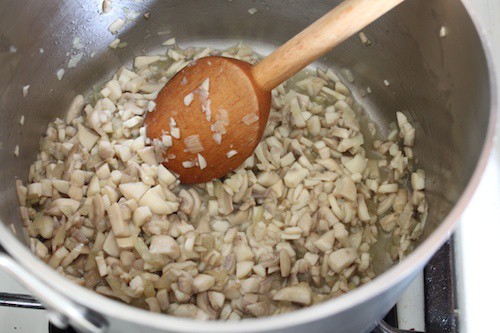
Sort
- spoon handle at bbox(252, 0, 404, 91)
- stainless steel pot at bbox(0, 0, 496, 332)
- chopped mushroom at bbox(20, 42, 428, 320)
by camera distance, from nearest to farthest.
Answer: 1. stainless steel pot at bbox(0, 0, 496, 332)
2. spoon handle at bbox(252, 0, 404, 91)
3. chopped mushroom at bbox(20, 42, 428, 320)

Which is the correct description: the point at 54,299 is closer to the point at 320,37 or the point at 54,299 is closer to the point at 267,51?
the point at 320,37

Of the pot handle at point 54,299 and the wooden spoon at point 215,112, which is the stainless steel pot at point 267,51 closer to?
the pot handle at point 54,299

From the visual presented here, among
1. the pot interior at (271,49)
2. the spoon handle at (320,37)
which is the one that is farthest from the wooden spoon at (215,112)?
the pot interior at (271,49)

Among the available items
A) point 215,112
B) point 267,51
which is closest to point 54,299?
point 215,112

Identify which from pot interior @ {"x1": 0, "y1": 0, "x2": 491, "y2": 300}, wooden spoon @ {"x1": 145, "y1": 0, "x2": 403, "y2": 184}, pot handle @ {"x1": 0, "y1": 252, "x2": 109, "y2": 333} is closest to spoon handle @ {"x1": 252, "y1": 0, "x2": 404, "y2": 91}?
wooden spoon @ {"x1": 145, "y1": 0, "x2": 403, "y2": 184}

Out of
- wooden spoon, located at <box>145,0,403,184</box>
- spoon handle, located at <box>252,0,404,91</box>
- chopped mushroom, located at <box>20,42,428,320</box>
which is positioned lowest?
chopped mushroom, located at <box>20,42,428,320</box>

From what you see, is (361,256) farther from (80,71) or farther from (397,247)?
(80,71)

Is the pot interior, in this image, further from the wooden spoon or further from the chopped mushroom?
the wooden spoon
